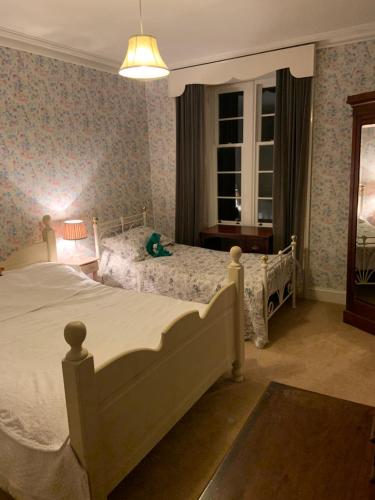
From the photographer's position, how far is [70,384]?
1.35 metres

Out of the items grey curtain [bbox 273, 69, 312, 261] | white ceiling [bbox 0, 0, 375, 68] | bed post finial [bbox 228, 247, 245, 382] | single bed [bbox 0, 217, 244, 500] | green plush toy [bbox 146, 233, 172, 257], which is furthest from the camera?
green plush toy [bbox 146, 233, 172, 257]

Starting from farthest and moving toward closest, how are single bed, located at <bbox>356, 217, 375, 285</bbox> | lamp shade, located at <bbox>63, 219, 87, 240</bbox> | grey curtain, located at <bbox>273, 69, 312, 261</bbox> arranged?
grey curtain, located at <bbox>273, 69, 312, 261</bbox>, lamp shade, located at <bbox>63, 219, 87, 240</bbox>, single bed, located at <bbox>356, 217, 375, 285</bbox>

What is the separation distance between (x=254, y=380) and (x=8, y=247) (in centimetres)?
231

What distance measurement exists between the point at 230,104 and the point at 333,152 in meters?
1.38

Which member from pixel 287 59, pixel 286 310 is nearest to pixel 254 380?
pixel 286 310

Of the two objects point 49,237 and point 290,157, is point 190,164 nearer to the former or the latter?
point 290,157

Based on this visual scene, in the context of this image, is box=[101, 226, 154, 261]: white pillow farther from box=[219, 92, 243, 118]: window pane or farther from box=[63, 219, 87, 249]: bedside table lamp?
box=[219, 92, 243, 118]: window pane

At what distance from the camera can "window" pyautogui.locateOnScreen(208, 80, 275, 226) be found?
4.38 meters

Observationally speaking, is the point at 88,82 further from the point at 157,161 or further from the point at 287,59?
the point at 287,59

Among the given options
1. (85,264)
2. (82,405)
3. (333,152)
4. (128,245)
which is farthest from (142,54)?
(333,152)

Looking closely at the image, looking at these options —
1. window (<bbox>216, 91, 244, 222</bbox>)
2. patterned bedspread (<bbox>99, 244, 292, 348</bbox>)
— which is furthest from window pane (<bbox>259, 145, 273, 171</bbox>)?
patterned bedspread (<bbox>99, 244, 292, 348</bbox>)

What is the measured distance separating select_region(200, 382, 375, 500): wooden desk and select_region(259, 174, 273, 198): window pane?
3.43 meters

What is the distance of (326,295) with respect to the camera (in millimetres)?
4188

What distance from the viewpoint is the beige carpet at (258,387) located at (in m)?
1.92
